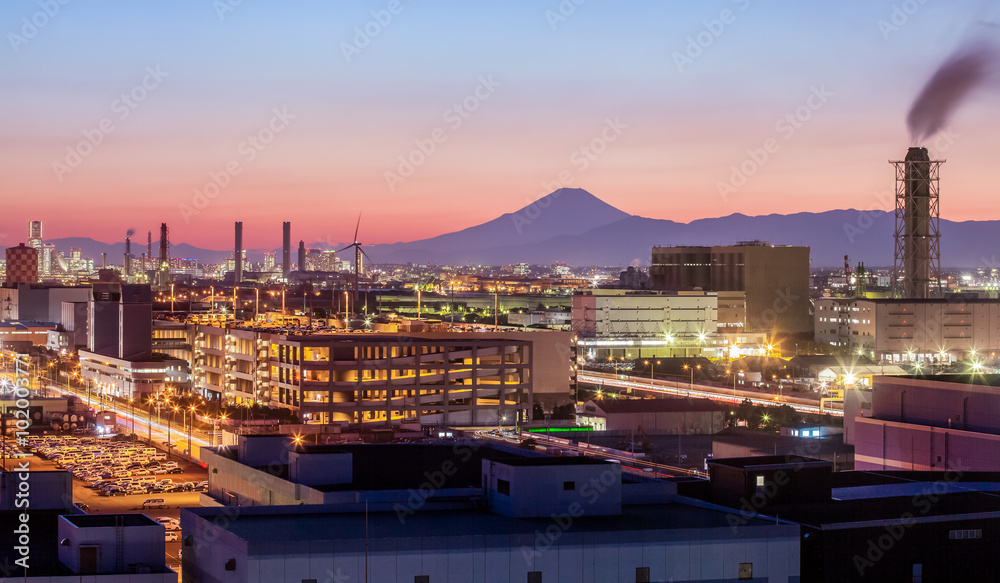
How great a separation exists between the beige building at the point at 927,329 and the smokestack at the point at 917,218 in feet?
4.30

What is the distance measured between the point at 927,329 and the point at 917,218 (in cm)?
503

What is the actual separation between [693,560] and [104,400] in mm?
36393

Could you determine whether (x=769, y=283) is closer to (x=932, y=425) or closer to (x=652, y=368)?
(x=652, y=368)

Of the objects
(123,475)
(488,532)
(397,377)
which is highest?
(488,532)

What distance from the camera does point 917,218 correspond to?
52.9 meters

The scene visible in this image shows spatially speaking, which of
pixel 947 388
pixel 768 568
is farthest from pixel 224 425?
pixel 768 568

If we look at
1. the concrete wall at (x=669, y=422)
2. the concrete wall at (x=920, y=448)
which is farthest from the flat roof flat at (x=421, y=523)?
the concrete wall at (x=669, y=422)

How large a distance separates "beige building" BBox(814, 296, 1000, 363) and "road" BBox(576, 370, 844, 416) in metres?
13.4

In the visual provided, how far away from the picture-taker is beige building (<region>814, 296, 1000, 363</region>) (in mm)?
54312

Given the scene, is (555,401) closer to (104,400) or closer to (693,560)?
(104,400)

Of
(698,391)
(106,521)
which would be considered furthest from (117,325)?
(106,521)

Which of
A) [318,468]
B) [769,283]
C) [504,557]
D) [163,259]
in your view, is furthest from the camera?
[163,259]

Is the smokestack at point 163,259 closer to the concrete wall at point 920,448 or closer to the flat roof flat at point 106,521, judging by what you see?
the concrete wall at point 920,448

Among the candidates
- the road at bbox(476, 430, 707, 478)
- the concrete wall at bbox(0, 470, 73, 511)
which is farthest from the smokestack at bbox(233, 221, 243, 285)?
the concrete wall at bbox(0, 470, 73, 511)
